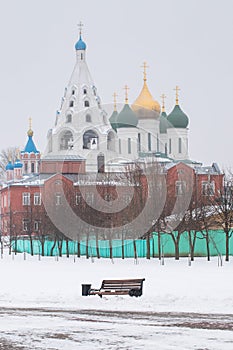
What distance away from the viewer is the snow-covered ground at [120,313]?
14.3 metres

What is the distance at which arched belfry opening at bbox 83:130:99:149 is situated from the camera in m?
77.2

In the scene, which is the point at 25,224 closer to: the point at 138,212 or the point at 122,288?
the point at 138,212

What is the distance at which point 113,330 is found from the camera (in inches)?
618

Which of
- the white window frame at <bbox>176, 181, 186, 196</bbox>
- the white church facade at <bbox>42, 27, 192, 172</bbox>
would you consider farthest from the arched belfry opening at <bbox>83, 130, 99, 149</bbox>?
the white window frame at <bbox>176, 181, 186, 196</bbox>

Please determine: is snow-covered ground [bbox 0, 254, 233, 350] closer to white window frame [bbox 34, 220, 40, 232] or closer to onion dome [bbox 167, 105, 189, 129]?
white window frame [bbox 34, 220, 40, 232]

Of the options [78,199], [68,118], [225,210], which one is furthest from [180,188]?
[68,118]

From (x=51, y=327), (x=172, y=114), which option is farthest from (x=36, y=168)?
(x=51, y=327)

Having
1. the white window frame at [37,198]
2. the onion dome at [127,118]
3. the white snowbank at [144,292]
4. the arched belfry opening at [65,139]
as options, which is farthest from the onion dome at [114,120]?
the white snowbank at [144,292]

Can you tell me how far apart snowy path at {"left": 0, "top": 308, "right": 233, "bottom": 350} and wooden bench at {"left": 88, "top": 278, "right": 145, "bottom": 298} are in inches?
114

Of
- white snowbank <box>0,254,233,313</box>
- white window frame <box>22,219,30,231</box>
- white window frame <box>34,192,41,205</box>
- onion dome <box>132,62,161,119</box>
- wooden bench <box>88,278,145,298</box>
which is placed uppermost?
onion dome <box>132,62,161,119</box>

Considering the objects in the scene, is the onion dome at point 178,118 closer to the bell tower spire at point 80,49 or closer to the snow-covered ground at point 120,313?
the bell tower spire at point 80,49

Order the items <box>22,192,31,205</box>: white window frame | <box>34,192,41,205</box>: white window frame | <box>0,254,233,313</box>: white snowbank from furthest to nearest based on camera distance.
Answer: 1. <box>22,192,31,205</box>: white window frame
2. <box>34,192,41,205</box>: white window frame
3. <box>0,254,233,313</box>: white snowbank

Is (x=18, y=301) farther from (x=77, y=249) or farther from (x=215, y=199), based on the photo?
(x=77, y=249)

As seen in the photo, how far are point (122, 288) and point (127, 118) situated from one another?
5377 cm
